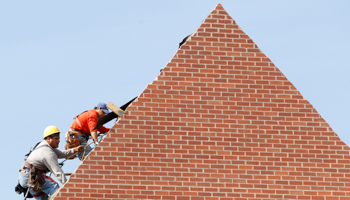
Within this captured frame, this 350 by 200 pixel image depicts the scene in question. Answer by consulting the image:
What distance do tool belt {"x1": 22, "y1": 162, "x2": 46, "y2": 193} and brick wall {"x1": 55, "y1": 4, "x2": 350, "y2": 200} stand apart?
1.17m

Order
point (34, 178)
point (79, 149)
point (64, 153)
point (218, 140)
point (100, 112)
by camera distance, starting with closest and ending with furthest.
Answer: point (218, 140), point (34, 178), point (64, 153), point (79, 149), point (100, 112)

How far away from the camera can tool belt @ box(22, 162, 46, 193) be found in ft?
43.7

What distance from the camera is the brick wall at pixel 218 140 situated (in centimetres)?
1259

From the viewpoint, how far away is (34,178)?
1335 centimetres

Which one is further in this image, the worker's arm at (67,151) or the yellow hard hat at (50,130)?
the worker's arm at (67,151)

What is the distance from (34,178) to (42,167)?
25cm

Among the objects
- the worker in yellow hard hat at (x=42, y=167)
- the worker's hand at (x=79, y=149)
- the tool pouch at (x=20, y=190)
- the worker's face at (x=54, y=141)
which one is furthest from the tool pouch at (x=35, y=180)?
the worker's hand at (x=79, y=149)

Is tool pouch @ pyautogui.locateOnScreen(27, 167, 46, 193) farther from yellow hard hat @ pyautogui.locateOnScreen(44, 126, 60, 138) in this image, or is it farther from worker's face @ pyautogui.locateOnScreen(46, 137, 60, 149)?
yellow hard hat @ pyautogui.locateOnScreen(44, 126, 60, 138)

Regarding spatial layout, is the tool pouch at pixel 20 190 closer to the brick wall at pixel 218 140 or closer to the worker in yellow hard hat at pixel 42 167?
the worker in yellow hard hat at pixel 42 167

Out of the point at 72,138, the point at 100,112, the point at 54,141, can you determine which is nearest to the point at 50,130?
the point at 54,141

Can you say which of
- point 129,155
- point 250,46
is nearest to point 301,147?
point 250,46

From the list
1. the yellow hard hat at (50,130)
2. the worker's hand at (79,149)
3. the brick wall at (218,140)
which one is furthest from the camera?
the worker's hand at (79,149)

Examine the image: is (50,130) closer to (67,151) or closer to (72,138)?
(67,151)

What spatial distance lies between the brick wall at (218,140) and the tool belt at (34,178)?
1.17m
